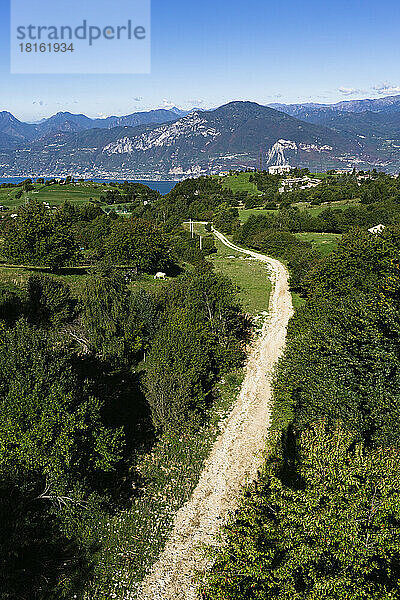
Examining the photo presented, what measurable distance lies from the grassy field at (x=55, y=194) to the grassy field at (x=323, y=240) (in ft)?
273

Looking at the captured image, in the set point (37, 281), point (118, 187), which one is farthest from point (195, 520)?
point (118, 187)

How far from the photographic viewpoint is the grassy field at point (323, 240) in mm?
75000

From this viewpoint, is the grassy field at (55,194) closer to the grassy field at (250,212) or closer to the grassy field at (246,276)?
the grassy field at (250,212)

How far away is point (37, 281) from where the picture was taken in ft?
112

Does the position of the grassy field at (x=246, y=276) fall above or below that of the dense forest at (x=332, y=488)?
above

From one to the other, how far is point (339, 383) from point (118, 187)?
166m

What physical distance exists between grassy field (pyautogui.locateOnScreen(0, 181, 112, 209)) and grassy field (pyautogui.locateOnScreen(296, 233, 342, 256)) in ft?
273

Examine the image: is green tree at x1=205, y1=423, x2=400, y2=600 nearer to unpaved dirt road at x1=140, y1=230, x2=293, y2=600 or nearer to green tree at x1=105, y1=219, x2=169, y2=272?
unpaved dirt road at x1=140, y1=230, x2=293, y2=600

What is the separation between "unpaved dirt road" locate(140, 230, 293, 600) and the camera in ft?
49.7

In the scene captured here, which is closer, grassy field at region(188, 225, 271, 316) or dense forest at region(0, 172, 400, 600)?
dense forest at region(0, 172, 400, 600)

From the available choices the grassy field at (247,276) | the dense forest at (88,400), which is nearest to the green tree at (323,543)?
the dense forest at (88,400)

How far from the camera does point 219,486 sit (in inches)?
782

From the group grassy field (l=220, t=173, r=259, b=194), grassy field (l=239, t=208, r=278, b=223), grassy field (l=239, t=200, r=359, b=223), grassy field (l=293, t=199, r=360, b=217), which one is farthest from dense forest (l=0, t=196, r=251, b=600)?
grassy field (l=220, t=173, r=259, b=194)

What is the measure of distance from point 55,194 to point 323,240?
10485 cm
